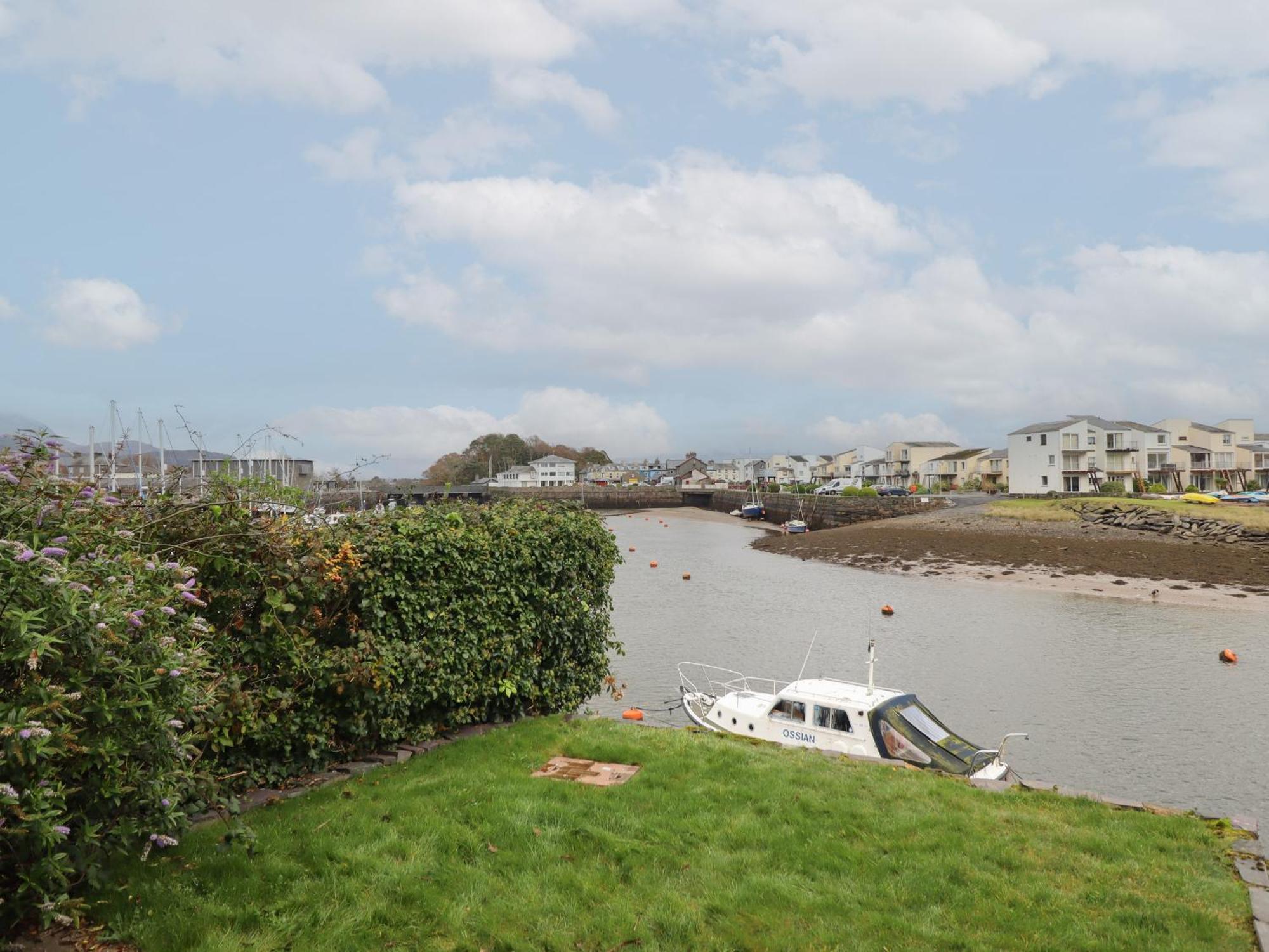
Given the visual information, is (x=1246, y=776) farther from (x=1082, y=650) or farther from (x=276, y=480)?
(x=276, y=480)

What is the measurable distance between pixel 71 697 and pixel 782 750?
25.0 ft

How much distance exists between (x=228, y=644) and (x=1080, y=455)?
89.0 m

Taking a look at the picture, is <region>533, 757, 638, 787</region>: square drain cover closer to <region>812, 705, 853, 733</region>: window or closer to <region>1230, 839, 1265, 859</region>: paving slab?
<region>1230, 839, 1265, 859</region>: paving slab

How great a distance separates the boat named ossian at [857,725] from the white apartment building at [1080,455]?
72.7 meters

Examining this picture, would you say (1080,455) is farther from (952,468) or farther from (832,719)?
(832,719)

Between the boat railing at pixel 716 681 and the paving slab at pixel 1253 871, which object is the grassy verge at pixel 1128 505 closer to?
the boat railing at pixel 716 681

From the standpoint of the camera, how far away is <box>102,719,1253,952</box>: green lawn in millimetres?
5062

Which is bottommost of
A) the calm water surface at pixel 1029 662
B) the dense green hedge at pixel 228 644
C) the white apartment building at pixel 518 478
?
the calm water surface at pixel 1029 662

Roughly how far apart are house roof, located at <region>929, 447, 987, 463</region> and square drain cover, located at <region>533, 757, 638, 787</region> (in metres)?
125

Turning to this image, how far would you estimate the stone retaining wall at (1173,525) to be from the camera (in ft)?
145

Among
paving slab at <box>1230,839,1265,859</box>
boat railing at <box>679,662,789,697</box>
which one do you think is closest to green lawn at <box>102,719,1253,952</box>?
paving slab at <box>1230,839,1265,859</box>

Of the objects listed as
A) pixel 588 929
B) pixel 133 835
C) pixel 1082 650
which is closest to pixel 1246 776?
pixel 1082 650

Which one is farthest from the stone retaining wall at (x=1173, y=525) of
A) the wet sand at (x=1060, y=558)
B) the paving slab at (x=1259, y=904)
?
the paving slab at (x=1259, y=904)

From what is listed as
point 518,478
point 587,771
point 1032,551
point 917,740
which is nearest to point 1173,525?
point 1032,551
